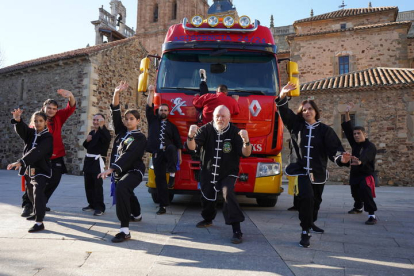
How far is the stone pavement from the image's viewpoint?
282 centimetres

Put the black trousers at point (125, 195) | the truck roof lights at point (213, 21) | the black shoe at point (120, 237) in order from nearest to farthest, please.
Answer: the black shoe at point (120, 237)
the black trousers at point (125, 195)
the truck roof lights at point (213, 21)

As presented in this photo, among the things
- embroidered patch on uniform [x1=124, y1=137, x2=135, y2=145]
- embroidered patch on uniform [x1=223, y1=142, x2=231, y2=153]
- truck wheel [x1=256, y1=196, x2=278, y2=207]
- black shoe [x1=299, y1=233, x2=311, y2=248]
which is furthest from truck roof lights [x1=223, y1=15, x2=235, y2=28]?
black shoe [x1=299, y1=233, x2=311, y2=248]

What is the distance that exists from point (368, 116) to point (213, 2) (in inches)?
1373

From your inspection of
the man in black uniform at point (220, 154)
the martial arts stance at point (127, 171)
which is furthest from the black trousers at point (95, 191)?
the man in black uniform at point (220, 154)

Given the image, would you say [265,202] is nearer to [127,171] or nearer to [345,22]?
[127,171]

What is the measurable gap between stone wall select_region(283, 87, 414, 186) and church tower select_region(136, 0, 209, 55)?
32.1m

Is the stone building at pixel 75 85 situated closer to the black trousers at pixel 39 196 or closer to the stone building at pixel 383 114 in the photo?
the stone building at pixel 383 114

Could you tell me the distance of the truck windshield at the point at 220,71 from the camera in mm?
5598

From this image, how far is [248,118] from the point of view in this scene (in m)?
5.27

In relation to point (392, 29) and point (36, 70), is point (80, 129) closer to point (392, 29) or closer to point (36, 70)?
point (36, 70)

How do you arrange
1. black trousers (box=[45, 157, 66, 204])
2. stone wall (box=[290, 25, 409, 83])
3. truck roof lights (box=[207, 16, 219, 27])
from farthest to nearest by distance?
stone wall (box=[290, 25, 409, 83]) < truck roof lights (box=[207, 16, 219, 27]) < black trousers (box=[45, 157, 66, 204])

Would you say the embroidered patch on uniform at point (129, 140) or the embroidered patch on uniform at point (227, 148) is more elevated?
the embroidered patch on uniform at point (129, 140)

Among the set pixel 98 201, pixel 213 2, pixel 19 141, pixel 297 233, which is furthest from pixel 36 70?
pixel 213 2

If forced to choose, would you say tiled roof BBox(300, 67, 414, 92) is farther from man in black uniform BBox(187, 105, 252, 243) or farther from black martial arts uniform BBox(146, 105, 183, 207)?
man in black uniform BBox(187, 105, 252, 243)
